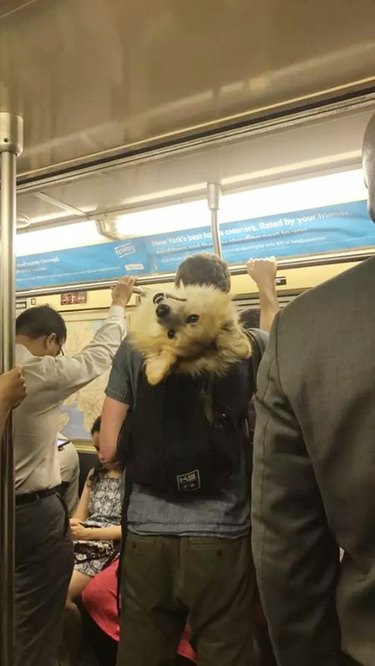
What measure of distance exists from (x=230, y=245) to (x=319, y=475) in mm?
1990

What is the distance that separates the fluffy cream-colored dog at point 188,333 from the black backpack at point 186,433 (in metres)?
0.05

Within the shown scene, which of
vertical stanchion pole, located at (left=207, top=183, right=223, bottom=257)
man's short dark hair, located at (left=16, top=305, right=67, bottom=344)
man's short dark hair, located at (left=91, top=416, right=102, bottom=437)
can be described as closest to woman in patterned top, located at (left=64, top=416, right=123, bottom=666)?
man's short dark hair, located at (left=91, top=416, right=102, bottom=437)

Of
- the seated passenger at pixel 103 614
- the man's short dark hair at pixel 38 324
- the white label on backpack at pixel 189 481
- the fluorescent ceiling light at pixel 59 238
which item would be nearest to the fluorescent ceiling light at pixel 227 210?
the fluorescent ceiling light at pixel 59 238

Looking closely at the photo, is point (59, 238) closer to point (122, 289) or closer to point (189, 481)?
point (122, 289)

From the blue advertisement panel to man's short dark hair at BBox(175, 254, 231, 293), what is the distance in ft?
2.89

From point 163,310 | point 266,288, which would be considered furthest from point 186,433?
point 266,288

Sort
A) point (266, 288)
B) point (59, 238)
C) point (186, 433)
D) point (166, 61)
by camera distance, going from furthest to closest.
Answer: point (59, 238) → point (266, 288) → point (186, 433) → point (166, 61)

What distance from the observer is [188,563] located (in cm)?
159

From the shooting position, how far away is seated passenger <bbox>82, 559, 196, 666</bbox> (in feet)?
8.80

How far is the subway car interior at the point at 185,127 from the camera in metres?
1.11

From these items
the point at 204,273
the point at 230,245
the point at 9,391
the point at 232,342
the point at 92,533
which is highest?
the point at 230,245

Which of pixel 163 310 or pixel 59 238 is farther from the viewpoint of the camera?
pixel 59 238

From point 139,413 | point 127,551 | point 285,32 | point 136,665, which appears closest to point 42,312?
point 139,413

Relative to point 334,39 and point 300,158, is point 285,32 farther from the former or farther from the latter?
point 300,158
